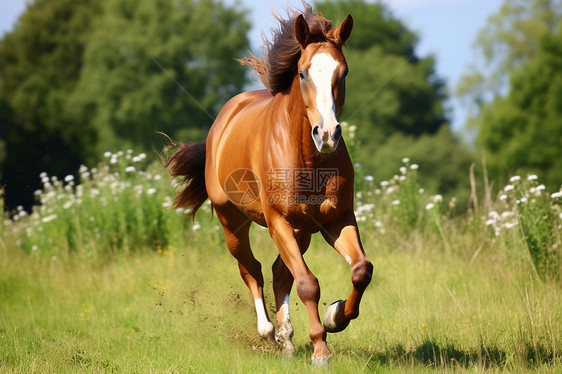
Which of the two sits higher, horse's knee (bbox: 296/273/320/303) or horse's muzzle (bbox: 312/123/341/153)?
horse's muzzle (bbox: 312/123/341/153)

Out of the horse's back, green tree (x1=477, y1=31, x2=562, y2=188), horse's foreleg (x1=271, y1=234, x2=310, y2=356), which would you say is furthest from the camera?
green tree (x1=477, y1=31, x2=562, y2=188)

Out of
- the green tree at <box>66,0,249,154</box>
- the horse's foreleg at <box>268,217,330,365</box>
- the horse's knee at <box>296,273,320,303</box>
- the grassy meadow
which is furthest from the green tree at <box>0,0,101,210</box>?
the horse's knee at <box>296,273,320,303</box>

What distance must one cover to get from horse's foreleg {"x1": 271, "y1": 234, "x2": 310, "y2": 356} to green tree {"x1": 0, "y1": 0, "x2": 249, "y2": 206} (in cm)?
2156

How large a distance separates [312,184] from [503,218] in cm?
414

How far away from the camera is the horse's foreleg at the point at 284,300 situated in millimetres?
5262

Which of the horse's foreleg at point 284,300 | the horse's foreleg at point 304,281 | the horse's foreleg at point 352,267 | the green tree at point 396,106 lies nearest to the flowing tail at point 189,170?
the horse's foreleg at point 284,300

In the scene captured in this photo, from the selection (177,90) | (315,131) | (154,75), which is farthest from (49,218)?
(154,75)

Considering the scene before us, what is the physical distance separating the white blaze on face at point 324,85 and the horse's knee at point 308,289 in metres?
1.14

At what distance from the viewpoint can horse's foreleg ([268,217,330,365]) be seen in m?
4.45

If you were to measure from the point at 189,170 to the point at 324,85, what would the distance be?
128 inches

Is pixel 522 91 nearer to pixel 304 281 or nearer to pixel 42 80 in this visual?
pixel 42 80

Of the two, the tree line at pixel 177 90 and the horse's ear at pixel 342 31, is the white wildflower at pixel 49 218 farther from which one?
the tree line at pixel 177 90

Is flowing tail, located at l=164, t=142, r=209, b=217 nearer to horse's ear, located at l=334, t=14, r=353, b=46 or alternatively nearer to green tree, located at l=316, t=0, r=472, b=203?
horse's ear, located at l=334, t=14, r=353, b=46

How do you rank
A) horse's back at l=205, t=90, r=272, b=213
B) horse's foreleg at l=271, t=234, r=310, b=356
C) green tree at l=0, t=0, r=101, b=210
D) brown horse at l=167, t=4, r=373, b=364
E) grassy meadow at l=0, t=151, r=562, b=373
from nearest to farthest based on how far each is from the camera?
brown horse at l=167, t=4, r=373, b=364 → grassy meadow at l=0, t=151, r=562, b=373 → horse's foreleg at l=271, t=234, r=310, b=356 → horse's back at l=205, t=90, r=272, b=213 → green tree at l=0, t=0, r=101, b=210
